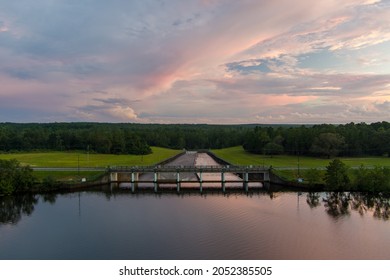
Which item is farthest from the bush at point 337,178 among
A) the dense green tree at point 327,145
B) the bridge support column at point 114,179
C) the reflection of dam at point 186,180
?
the dense green tree at point 327,145

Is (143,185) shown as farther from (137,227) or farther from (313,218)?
(313,218)

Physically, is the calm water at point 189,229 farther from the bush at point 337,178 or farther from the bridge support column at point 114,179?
the bridge support column at point 114,179

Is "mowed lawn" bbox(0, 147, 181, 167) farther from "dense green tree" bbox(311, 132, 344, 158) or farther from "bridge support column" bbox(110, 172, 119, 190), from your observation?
"dense green tree" bbox(311, 132, 344, 158)

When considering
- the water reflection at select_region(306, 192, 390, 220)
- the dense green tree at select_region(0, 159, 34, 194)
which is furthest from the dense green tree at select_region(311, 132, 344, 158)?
the dense green tree at select_region(0, 159, 34, 194)

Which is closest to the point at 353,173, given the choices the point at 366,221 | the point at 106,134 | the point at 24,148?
the point at 366,221

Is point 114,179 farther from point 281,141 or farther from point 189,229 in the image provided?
point 281,141
